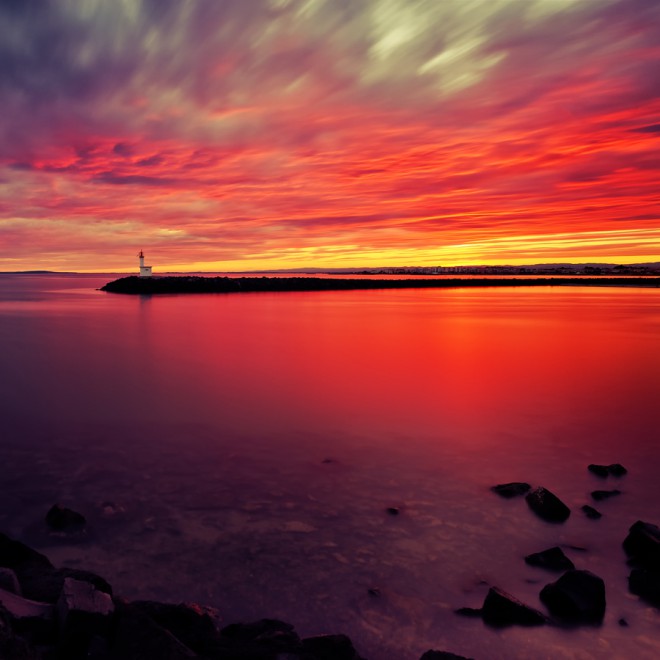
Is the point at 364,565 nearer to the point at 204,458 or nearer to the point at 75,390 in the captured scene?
the point at 204,458

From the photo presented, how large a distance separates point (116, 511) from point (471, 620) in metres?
4.17

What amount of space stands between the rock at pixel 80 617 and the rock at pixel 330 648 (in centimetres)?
144

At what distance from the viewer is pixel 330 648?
11.8ft

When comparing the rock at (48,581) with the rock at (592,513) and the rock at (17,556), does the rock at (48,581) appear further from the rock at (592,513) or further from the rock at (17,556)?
the rock at (592,513)

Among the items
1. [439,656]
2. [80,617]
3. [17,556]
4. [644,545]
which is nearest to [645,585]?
[644,545]

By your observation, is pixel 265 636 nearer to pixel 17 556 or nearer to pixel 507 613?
pixel 507 613

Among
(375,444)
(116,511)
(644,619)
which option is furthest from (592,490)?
(116,511)

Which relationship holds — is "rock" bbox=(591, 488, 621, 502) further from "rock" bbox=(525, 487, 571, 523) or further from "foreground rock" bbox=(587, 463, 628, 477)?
"rock" bbox=(525, 487, 571, 523)

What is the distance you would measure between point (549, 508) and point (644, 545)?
104 centimetres

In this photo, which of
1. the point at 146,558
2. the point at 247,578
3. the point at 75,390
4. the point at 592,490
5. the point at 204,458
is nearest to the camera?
the point at 247,578

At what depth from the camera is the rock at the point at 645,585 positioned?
446 centimetres

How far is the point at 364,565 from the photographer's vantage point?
4.97m

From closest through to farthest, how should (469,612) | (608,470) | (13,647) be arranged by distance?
(13,647)
(469,612)
(608,470)

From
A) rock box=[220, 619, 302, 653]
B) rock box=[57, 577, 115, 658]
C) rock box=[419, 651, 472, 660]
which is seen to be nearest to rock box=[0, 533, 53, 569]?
rock box=[57, 577, 115, 658]
